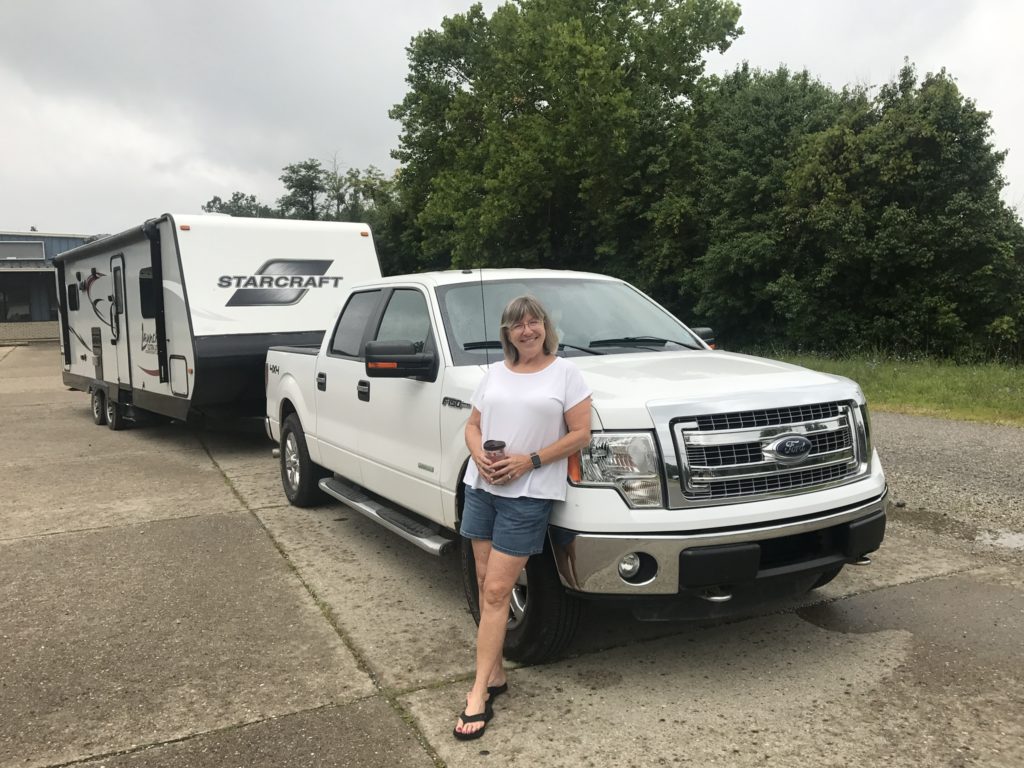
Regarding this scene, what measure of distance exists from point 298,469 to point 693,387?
13.7ft

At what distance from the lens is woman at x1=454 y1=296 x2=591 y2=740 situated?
3.38m

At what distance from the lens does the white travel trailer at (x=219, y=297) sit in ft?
30.8

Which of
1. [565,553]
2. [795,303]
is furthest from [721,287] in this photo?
[565,553]

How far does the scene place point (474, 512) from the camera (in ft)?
11.7

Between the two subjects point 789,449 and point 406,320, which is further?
point 406,320

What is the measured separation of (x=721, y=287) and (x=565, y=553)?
26.7 meters

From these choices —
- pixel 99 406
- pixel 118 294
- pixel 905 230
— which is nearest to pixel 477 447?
pixel 118 294

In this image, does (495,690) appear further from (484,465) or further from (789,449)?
(789,449)

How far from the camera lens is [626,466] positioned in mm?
3562

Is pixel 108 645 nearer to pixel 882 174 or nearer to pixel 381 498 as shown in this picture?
pixel 381 498

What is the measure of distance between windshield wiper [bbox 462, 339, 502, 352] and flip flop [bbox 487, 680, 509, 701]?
5.92 ft

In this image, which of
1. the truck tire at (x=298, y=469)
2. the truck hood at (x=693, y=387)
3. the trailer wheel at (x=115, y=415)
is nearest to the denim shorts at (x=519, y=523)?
the truck hood at (x=693, y=387)

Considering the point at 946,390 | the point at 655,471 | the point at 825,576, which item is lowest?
the point at 946,390

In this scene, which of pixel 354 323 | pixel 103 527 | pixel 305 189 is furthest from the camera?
pixel 305 189
